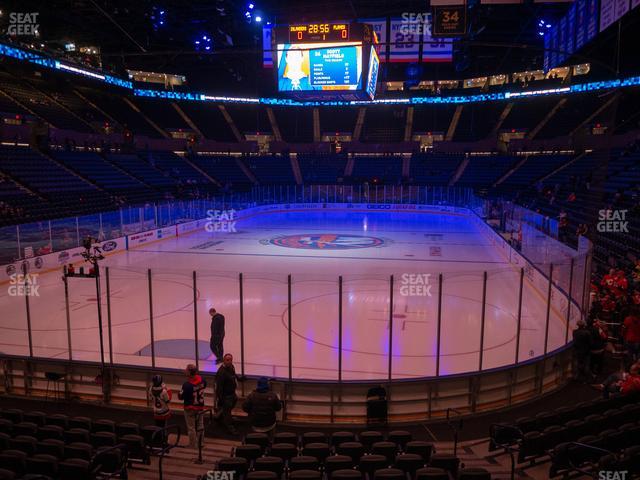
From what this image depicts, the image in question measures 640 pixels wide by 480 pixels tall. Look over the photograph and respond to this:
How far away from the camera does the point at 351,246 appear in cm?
2631

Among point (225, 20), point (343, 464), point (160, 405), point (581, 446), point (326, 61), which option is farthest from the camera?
point (225, 20)

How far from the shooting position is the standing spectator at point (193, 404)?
7664 millimetres

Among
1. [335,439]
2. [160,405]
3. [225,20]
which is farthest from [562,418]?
[225,20]

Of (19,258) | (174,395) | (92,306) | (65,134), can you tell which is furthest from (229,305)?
(65,134)

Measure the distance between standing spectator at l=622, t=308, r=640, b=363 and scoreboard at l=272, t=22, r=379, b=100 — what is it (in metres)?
10.8

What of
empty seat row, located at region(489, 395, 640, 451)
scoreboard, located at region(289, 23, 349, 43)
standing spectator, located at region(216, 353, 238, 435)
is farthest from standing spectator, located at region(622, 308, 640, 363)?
scoreboard, located at region(289, 23, 349, 43)

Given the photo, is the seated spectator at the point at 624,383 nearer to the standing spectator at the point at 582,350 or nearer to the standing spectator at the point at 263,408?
the standing spectator at the point at 582,350

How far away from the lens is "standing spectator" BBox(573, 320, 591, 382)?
32.0 feet

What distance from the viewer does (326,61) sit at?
1706cm

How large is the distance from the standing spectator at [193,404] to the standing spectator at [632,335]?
8.58 metres

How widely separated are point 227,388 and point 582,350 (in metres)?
7.18

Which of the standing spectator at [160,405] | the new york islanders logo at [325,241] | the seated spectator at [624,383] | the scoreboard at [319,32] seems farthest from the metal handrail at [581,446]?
the new york islanders logo at [325,241]

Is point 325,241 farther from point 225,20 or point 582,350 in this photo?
point 582,350

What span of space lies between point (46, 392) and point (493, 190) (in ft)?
137
